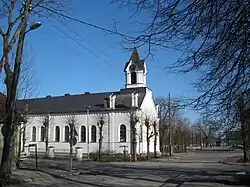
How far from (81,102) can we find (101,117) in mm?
9802

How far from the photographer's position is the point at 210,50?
8.05m

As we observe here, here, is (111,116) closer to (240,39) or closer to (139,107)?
(139,107)

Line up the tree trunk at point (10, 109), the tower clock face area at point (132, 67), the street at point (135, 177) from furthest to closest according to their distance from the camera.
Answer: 1. the tower clock face area at point (132, 67)
2. the street at point (135, 177)
3. the tree trunk at point (10, 109)

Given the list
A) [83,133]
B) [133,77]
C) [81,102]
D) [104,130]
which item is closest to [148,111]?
[133,77]

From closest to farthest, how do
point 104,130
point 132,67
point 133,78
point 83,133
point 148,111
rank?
point 104,130
point 83,133
point 148,111
point 132,67
point 133,78

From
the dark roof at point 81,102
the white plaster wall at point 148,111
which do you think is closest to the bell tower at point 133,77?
the dark roof at point 81,102

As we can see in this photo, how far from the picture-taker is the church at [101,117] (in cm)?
5384

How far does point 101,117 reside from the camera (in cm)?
5288

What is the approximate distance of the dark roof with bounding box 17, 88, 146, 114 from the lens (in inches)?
2232

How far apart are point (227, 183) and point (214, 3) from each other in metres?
10.2

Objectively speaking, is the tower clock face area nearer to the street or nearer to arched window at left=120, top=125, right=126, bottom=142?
arched window at left=120, top=125, right=126, bottom=142

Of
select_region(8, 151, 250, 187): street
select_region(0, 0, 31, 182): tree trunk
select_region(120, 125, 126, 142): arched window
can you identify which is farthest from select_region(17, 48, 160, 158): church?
select_region(0, 0, 31, 182): tree trunk

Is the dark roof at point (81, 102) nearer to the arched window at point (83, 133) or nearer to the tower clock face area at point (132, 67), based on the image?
the arched window at point (83, 133)

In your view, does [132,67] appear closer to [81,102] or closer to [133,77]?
[133,77]
